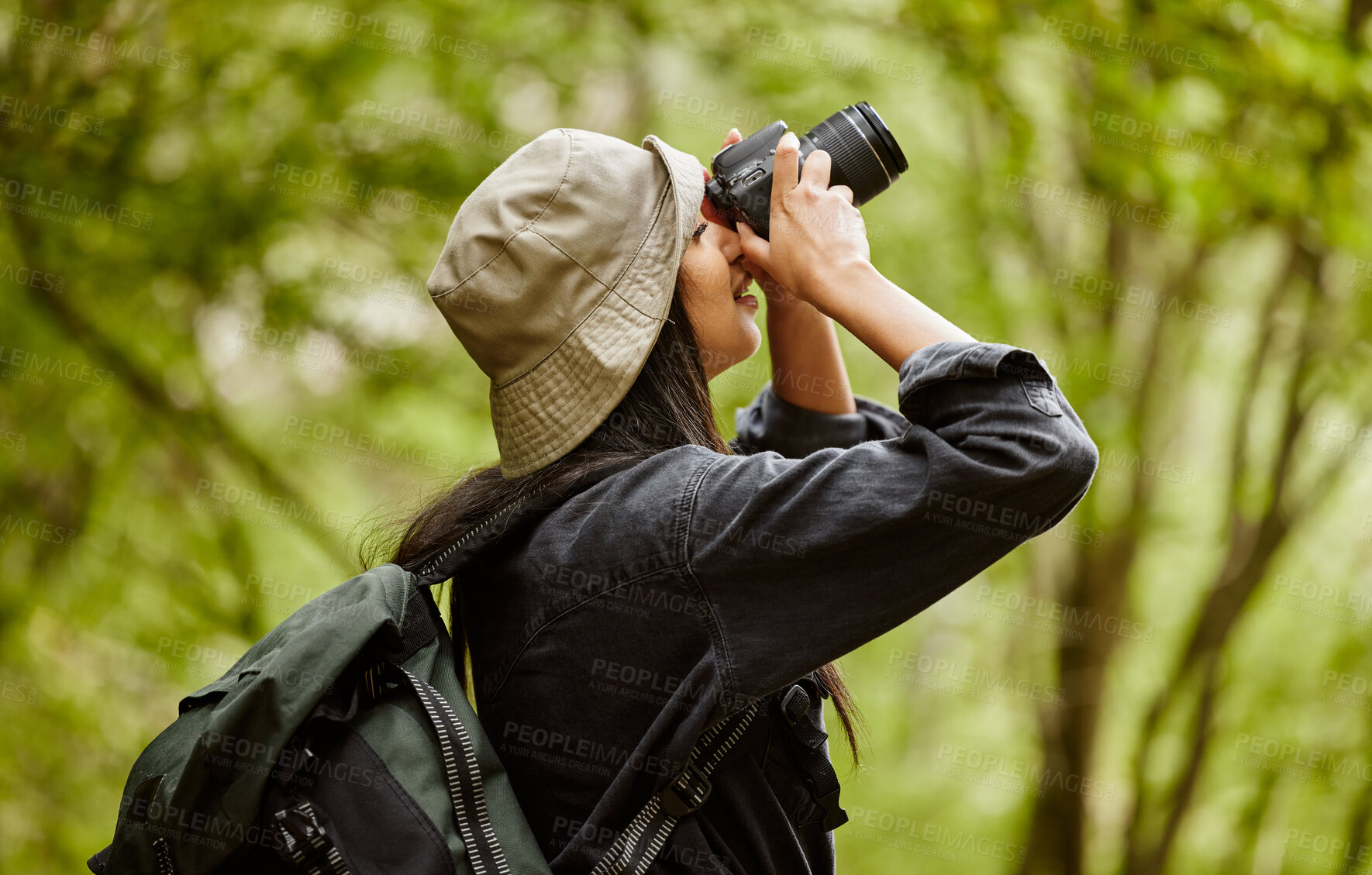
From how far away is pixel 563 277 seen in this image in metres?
1.04

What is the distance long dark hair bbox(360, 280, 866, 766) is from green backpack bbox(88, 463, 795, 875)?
0.15 meters

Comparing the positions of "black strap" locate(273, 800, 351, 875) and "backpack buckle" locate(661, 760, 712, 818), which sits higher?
"black strap" locate(273, 800, 351, 875)

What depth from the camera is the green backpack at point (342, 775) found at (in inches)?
34.5

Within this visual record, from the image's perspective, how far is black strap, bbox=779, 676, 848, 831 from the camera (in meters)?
1.04

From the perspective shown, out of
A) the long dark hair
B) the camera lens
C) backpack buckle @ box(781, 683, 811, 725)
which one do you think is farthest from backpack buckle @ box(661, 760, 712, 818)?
the camera lens

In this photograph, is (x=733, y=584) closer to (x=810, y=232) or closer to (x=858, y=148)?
(x=810, y=232)

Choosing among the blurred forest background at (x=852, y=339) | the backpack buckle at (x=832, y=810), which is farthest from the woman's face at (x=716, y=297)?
the blurred forest background at (x=852, y=339)

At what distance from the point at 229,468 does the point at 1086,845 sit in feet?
10.2

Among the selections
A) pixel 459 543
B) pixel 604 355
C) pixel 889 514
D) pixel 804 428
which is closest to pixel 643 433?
pixel 604 355

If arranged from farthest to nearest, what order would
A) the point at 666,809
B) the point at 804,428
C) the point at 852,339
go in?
the point at 852,339, the point at 804,428, the point at 666,809

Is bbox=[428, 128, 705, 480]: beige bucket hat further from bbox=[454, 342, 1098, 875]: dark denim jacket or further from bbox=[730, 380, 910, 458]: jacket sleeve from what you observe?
bbox=[730, 380, 910, 458]: jacket sleeve

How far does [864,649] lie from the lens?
3645mm

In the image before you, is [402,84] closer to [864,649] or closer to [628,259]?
[628,259]

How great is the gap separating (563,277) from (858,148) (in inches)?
15.7
